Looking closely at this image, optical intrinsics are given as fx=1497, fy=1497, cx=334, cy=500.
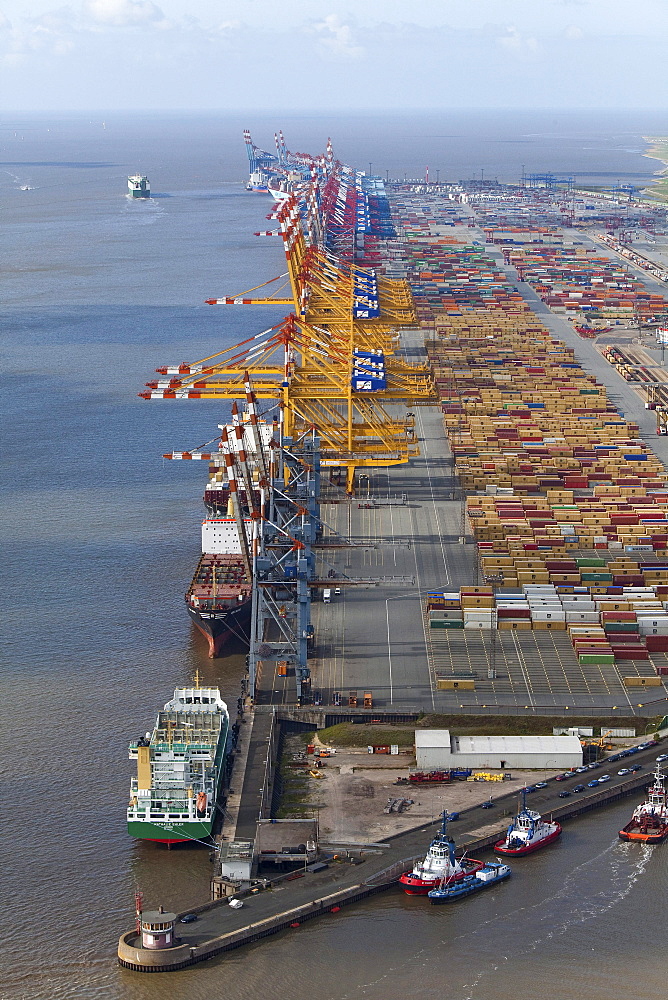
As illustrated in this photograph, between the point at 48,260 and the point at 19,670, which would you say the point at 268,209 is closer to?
the point at 48,260

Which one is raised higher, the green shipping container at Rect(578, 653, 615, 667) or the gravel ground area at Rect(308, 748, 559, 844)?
the green shipping container at Rect(578, 653, 615, 667)

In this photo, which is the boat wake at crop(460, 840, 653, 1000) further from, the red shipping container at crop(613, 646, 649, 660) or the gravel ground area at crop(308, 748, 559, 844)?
the red shipping container at crop(613, 646, 649, 660)

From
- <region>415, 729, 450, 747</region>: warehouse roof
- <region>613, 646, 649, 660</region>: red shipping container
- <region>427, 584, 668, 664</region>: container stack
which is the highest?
<region>427, 584, 668, 664</region>: container stack

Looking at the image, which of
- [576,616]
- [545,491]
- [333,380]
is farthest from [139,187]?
[576,616]

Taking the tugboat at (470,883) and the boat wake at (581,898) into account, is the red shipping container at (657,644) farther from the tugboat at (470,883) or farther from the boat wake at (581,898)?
the tugboat at (470,883)

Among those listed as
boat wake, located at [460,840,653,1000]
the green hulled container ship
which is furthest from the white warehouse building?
the green hulled container ship

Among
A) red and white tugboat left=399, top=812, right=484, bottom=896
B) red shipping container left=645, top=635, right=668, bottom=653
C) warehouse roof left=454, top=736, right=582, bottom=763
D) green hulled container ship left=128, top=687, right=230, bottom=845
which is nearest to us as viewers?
red and white tugboat left=399, top=812, right=484, bottom=896

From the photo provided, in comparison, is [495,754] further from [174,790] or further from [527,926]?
[174,790]
